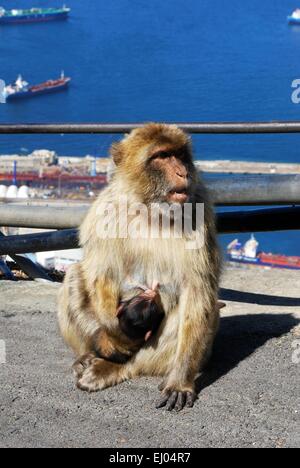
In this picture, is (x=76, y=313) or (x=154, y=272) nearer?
(x=154, y=272)

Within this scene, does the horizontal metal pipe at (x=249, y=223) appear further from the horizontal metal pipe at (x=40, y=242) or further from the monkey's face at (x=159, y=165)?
the monkey's face at (x=159, y=165)

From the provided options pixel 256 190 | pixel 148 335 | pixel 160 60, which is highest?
pixel 160 60

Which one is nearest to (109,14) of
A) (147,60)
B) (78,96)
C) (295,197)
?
(147,60)

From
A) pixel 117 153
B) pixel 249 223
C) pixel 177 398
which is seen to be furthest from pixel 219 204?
pixel 177 398

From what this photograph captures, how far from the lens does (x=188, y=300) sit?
2924 mm

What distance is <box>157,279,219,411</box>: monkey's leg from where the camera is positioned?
2830 mm

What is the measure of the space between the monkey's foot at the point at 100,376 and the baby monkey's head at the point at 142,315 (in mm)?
146

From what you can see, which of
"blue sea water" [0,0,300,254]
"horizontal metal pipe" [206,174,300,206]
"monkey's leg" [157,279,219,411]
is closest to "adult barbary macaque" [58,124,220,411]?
"monkey's leg" [157,279,219,411]

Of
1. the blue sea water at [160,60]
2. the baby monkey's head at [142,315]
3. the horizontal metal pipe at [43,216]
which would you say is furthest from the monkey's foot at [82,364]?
the blue sea water at [160,60]

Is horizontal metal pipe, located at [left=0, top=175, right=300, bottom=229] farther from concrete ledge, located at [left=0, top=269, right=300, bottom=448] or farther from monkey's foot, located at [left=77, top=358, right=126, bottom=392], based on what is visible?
monkey's foot, located at [left=77, top=358, right=126, bottom=392]

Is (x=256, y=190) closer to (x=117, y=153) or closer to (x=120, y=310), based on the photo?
(x=117, y=153)

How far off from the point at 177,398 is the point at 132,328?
1.18 feet

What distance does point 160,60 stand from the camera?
5159 cm

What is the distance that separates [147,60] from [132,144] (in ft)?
162
